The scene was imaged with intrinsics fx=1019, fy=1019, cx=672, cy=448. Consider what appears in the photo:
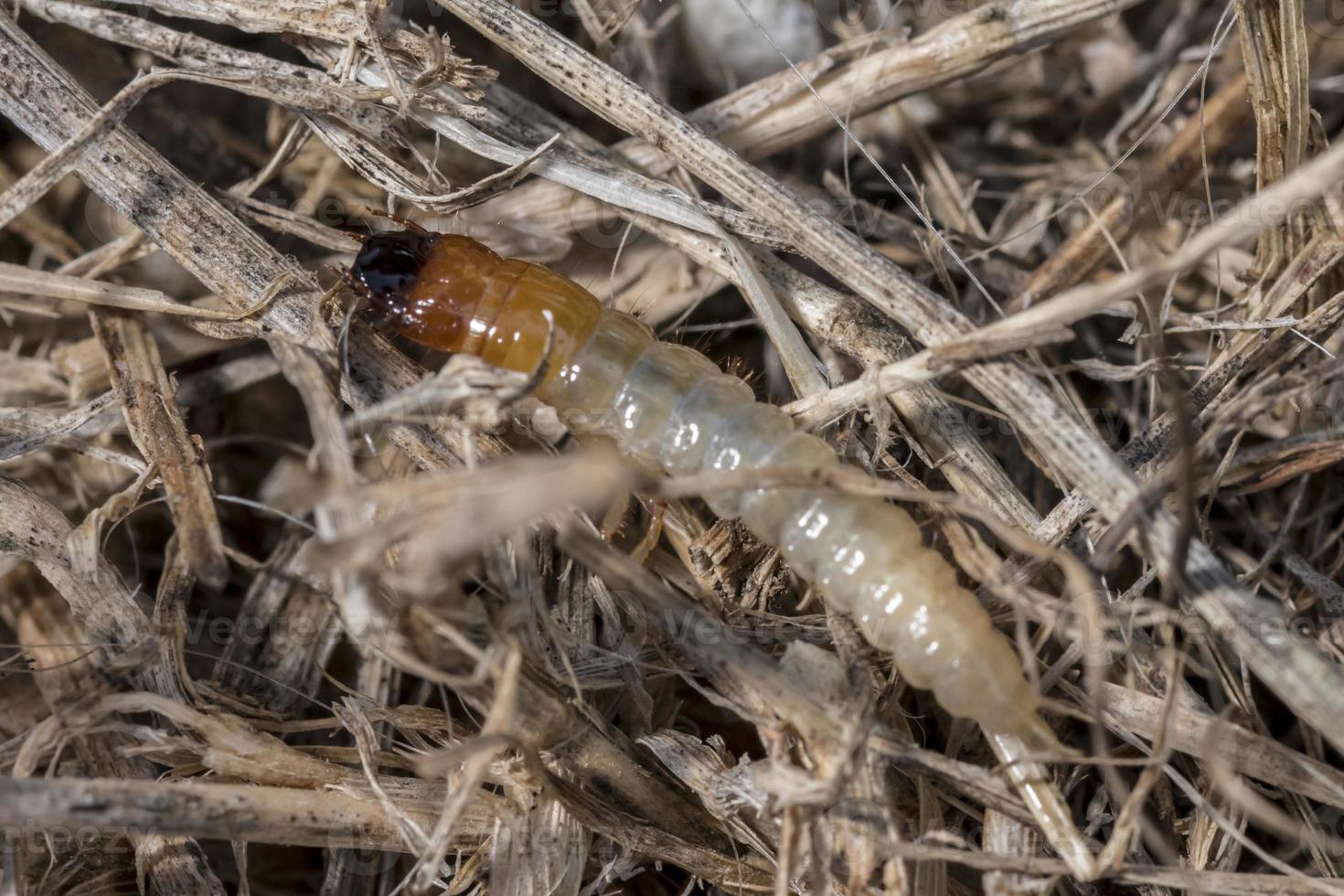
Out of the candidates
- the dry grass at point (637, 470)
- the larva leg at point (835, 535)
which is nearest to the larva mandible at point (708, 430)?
the larva leg at point (835, 535)

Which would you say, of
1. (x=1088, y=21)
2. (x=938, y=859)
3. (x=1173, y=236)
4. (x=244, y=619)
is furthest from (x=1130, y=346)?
(x=244, y=619)

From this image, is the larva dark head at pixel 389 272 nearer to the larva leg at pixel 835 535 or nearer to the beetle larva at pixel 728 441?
the beetle larva at pixel 728 441

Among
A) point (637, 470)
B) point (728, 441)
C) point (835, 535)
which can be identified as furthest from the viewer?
point (637, 470)

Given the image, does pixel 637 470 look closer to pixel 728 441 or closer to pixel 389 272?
pixel 728 441

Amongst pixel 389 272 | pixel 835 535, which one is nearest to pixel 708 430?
pixel 835 535

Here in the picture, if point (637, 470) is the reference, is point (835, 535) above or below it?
below

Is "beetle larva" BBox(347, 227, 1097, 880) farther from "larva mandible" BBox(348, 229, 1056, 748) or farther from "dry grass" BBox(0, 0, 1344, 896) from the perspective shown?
"dry grass" BBox(0, 0, 1344, 896)
